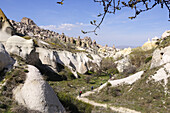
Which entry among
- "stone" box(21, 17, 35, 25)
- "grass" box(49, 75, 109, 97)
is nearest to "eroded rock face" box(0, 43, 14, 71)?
"grass" box(49, 75, 109, 97)

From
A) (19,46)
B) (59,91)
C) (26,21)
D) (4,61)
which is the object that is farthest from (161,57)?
(26,21)

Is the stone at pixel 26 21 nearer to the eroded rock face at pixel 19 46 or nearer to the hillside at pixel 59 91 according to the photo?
the hillside at pixel 59 91

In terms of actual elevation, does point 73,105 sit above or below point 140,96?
Result: above

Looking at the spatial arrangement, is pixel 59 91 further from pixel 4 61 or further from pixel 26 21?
pixel 26 21

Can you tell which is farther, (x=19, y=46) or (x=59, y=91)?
(x=19, y=46)

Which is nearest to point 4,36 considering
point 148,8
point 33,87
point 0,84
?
point 0,84

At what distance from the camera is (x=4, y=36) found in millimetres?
32375

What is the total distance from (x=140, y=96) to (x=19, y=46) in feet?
73.0

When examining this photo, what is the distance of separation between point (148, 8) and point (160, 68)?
801 inches

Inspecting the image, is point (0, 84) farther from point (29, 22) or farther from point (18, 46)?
point (29, 22)

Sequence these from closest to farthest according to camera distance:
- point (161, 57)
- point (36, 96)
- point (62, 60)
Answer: point (36, 96), point (161, 57), point (62, 60)

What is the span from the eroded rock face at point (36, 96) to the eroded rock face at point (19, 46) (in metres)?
16.8

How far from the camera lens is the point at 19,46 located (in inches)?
1023

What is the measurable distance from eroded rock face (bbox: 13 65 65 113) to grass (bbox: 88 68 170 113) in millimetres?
9335
